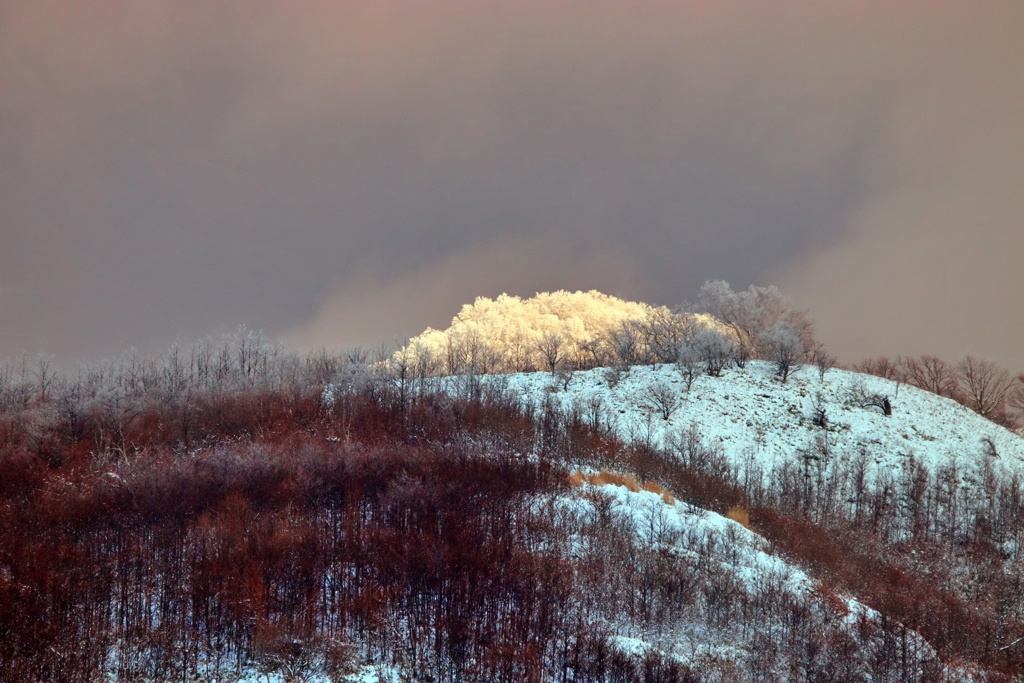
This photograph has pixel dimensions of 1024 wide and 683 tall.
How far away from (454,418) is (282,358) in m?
24.2

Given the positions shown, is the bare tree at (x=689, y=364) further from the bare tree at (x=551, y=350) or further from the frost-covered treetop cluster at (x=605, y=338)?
the bare tree at (x=551, y=350)

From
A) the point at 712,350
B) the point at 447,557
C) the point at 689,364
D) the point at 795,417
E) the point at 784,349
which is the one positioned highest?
the point at 784,349

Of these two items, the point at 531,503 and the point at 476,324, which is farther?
the point at 476,324

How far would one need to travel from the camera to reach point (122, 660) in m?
10.8

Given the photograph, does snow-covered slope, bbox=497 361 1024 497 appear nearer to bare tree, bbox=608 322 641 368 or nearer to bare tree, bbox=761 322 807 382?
bare tree, bbox=761 322 807 382

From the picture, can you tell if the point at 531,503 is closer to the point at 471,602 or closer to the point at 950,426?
the point at 471,602

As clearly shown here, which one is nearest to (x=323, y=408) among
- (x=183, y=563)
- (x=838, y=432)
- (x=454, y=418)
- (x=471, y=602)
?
(x=454, y=418)

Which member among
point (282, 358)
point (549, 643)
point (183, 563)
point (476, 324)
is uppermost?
point (476, 324)

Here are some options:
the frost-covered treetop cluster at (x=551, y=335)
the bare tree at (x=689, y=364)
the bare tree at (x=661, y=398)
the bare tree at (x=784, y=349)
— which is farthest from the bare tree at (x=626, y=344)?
the bare tree at (x=784, y=349)

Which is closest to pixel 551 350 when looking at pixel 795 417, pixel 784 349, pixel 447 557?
pixel 784 349

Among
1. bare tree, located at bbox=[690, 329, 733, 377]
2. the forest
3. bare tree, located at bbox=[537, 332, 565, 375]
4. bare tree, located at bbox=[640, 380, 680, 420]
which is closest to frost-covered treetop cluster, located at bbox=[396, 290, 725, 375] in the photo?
bare tree, located at bbox=[537, 332, 565, 375]

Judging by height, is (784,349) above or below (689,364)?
above

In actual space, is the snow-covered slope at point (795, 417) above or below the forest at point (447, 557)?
above

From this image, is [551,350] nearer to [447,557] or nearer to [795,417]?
[795,417]
